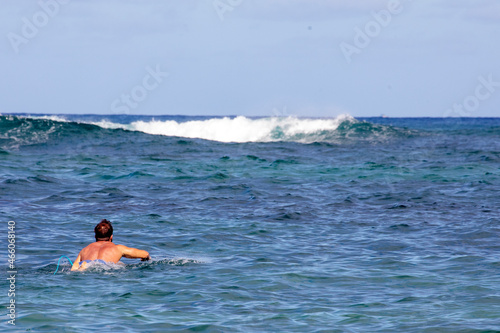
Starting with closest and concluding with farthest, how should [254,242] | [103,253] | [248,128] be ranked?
[103,253], [254,242], [248,128]

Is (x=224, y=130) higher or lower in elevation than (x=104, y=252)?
higher

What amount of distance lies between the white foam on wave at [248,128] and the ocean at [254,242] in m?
18.1

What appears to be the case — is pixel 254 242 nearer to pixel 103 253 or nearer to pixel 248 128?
pixel 103 253

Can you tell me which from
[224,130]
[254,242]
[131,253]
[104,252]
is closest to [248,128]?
[224,130]

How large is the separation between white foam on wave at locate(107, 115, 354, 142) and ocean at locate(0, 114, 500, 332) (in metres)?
18.1

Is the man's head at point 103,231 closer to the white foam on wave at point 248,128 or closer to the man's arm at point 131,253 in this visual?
the man's arm at point 131,253

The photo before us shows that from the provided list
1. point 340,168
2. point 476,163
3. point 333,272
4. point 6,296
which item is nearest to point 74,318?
point 6,296

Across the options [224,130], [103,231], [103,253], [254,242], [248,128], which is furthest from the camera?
[248,128]

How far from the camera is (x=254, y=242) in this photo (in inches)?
452

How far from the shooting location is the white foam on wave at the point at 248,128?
146 ft

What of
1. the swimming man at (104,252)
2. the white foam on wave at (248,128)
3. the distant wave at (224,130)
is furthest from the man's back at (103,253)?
the white foam on wave at (248,128)

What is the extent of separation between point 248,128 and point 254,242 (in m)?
36.4

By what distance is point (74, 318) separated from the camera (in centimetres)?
704

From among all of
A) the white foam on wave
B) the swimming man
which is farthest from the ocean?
the white foam on wave
